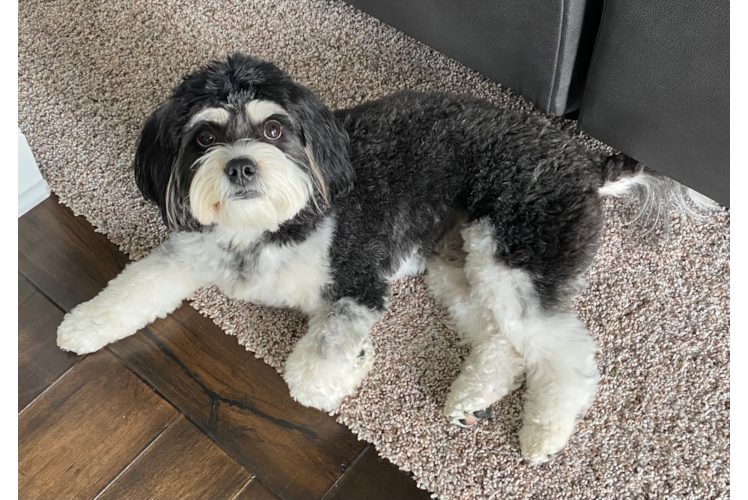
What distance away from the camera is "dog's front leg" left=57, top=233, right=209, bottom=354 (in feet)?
4.96

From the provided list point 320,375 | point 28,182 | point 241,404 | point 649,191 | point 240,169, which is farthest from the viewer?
point 28,182

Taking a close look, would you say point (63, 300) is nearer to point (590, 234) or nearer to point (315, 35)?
point (315, 35)

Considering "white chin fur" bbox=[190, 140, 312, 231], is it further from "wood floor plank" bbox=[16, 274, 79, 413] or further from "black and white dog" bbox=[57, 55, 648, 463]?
"wood floor plank" bbox=[16, 274, 79, 413]

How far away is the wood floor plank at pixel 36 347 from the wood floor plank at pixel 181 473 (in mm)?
307

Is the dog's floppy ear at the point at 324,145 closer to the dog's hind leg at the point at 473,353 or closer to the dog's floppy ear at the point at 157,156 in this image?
the dog's floppy ear at the point at 157,156

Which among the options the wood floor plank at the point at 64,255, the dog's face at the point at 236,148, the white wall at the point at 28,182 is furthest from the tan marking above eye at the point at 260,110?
the white wall at the point at 28,182

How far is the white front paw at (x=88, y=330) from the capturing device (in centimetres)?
151

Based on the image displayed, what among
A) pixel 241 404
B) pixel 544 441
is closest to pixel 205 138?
pixel 241 404

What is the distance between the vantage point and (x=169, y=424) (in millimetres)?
1471

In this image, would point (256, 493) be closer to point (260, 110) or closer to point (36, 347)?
point (36, 347)

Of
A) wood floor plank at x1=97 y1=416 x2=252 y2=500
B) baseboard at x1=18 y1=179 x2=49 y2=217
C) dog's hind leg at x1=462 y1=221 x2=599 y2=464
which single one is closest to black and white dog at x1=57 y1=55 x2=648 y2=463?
dog's hind leg at x1=462 y1=221 x2=599 y2=464

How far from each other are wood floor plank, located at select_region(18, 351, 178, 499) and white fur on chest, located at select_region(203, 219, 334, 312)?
339 mm

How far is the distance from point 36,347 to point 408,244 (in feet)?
2.99

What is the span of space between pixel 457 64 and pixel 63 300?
1288 mm
